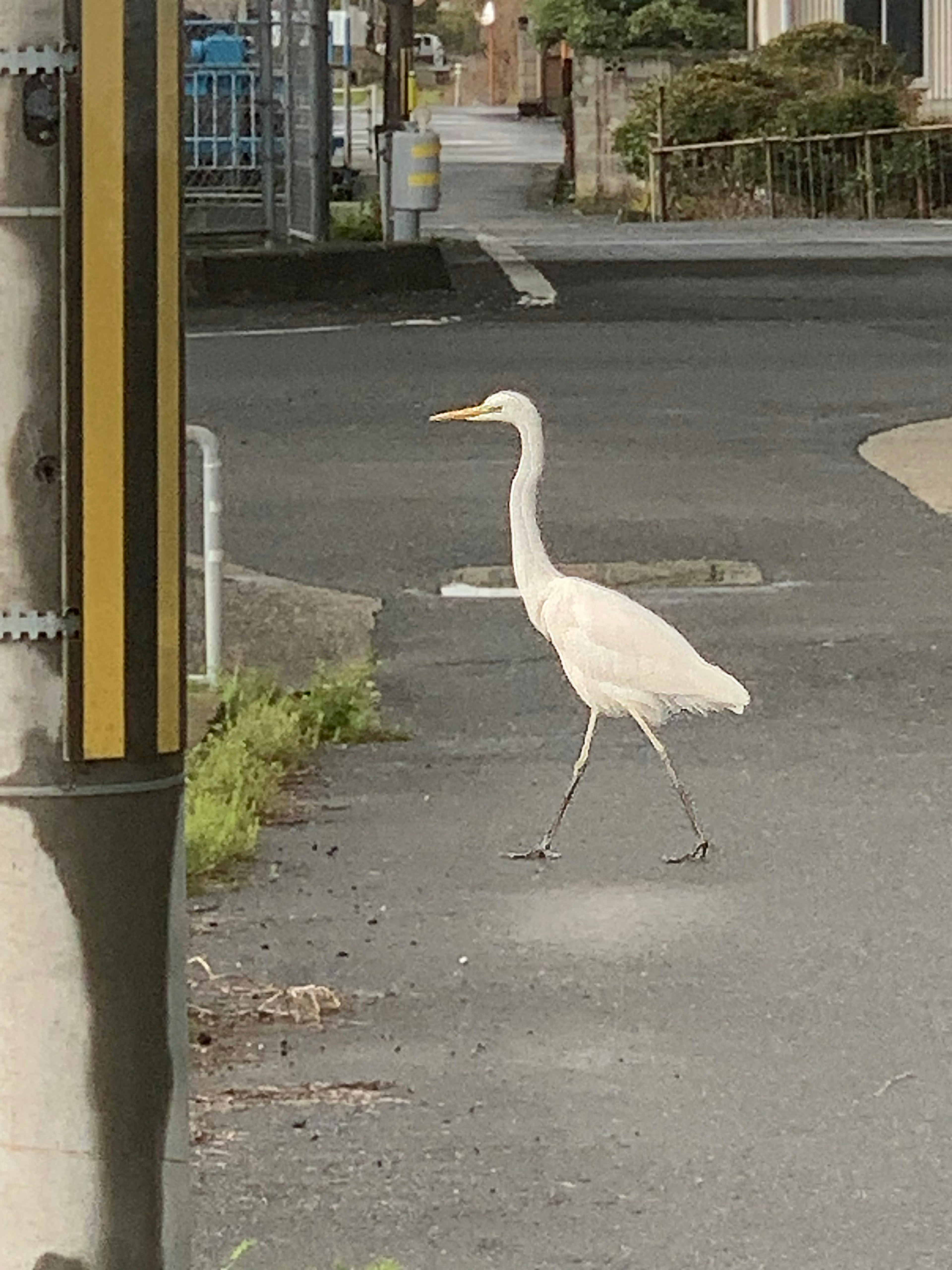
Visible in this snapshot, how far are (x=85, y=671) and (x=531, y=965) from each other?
11.1 ft

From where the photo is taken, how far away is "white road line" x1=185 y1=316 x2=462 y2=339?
20422mm

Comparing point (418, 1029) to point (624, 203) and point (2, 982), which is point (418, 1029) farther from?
point (624, 203)

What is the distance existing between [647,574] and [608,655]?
12.7 ft

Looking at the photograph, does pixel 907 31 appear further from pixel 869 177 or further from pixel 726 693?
pixel 726 693

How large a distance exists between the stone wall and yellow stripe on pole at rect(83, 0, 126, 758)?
39.9 meters

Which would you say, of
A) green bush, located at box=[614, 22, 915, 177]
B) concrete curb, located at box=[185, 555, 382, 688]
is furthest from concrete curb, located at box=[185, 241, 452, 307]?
green bush, located at box=[614, 22, 915, 177]

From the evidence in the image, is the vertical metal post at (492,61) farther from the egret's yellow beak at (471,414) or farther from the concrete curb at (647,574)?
the egret's yellow beak at (471,414)

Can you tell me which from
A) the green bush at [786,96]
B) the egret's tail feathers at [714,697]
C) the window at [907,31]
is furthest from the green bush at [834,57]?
the egret's tail feathers at [714,697]

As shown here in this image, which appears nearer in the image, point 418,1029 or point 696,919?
point 418,1029

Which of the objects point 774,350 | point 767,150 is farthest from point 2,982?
point 767,150

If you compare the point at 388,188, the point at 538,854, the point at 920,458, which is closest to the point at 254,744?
the point at 538,854

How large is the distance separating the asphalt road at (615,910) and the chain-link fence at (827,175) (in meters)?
21.2

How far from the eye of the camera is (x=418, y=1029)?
6172 millimetres

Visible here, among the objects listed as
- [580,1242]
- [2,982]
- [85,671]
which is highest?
[85,671]
